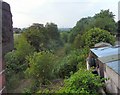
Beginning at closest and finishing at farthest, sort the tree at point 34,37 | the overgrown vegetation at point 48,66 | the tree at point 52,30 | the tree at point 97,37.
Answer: the overgrown vegetation at point 48,66 < the tree at point 97,37 < the tree at point 34,37 < the tree at point 52,30

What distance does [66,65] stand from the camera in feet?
34.4

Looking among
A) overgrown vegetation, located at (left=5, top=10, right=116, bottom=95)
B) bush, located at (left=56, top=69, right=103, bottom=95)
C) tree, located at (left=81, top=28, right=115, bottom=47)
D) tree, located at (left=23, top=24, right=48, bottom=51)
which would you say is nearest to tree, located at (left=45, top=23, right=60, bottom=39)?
overgrown vegetation, located at (left=5, top=10, right=116, bottom=95)

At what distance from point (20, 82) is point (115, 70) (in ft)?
23.4

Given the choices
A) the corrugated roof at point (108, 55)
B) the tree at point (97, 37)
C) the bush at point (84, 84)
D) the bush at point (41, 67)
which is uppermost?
the tree at point (97, 37)

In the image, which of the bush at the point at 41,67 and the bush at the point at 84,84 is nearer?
the bush at the point at 84,84

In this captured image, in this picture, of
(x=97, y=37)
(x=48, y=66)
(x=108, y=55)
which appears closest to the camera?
(x=108, y=55)

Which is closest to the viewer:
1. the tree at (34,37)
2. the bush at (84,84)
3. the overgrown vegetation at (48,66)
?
the bush at (84,84)

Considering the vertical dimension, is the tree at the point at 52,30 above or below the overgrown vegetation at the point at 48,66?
above

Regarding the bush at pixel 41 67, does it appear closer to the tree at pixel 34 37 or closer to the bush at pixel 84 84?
the bush at pixel 84 84

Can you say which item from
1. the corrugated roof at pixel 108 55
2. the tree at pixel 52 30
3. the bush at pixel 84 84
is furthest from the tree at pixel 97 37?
the bush at pixel 84 84

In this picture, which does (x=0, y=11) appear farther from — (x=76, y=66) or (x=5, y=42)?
(x=76, y=66)

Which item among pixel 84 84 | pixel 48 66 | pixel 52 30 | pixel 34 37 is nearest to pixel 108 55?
pixel 84 84

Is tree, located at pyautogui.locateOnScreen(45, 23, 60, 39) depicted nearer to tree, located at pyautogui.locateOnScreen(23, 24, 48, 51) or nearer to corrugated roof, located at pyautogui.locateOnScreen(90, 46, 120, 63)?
tree, located at pyautogui.locateOnScreen(23, 24, 48, 51)

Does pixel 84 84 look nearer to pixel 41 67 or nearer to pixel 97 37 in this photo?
pixel 41 67
